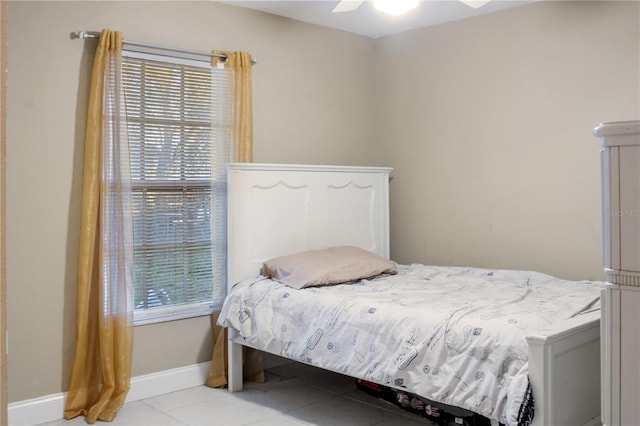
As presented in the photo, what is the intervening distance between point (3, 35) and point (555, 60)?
377 cm

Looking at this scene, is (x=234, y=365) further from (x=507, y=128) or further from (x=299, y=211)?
(x=507, y=128)

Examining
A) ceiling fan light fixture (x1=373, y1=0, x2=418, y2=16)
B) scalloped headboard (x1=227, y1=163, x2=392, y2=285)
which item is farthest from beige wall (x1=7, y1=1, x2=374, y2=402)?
ceiling fan light fixture (x1=373, y1=0, x2=418, y2=16)

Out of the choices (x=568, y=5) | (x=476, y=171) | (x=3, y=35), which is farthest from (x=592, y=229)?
(x=3, y=35)

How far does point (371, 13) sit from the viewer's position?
14.0ft

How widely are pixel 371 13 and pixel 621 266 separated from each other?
3.25 metres

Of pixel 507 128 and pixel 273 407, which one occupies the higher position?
pixel 507 128

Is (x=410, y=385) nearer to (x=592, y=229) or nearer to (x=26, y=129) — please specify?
(x=592, y=229)

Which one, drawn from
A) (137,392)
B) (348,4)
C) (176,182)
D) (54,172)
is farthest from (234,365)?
(348,4)

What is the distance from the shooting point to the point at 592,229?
3.73 metres

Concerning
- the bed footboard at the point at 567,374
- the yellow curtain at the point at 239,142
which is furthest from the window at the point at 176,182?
the bed footboard at the point at 567,374

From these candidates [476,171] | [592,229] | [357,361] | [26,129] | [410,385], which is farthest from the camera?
[476,171]

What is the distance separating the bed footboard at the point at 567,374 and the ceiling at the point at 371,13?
2.32 m

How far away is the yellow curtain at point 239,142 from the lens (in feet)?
12.7

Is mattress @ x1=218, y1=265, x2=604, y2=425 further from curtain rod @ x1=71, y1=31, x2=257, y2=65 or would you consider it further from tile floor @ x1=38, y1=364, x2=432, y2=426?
curtain rod @ x1=71, y1=31, x2=257, y2=65
